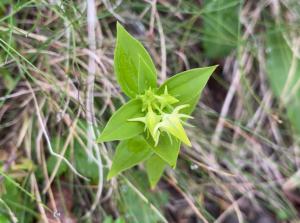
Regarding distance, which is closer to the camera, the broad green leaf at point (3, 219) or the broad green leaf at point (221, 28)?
the broad green leaf at point (3, 219)

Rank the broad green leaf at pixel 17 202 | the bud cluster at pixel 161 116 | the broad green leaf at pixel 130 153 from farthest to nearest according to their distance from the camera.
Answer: the broad green leaf at pixel 17 202 → the broad green leaf at pixel 130 153 → the bud cluster at pixel 161 116

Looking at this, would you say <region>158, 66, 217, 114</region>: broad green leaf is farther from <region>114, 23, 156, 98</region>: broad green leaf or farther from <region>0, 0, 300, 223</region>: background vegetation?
<region>0, 0, 300, 223</region>: background vegetation

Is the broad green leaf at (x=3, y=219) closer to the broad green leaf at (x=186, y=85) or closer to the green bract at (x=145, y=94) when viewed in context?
the green bract at (x=145, y=94)

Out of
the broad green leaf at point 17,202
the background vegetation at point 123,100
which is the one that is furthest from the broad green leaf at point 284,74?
the broad green leaf at point 17,202

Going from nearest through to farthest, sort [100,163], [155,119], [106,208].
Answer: [155,119]
[100,163]
[106,208]

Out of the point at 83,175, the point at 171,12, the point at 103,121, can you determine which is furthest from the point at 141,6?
the point at 83,175

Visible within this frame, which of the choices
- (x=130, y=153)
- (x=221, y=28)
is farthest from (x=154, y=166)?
(x=221, y=28)

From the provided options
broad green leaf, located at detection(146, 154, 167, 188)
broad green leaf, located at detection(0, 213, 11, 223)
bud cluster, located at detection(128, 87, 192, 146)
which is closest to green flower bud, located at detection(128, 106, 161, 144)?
bud cluster, located at detection(128, 87, 192, 146)

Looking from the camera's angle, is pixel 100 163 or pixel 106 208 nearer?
pixel 100 163

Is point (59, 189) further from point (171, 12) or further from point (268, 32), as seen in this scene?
point (268, 32)
